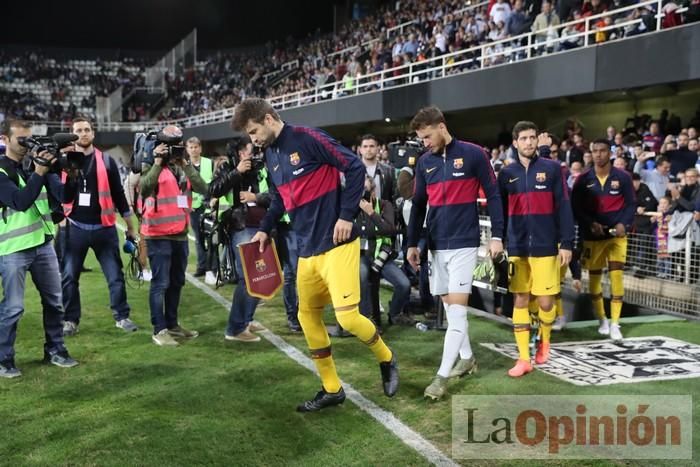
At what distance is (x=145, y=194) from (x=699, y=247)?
610cm

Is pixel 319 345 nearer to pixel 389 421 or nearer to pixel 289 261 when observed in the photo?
pixel 389 421

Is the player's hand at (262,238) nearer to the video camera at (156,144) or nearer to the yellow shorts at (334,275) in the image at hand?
the yellow shorts at (334,275)

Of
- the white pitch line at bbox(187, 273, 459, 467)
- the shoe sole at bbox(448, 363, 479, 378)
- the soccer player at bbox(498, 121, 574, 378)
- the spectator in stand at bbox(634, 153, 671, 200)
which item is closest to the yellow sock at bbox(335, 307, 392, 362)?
the white pitch line at bbox(187, 273, 459, 467)

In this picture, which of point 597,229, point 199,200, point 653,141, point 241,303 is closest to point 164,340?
point 241,303

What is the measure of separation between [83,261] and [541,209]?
4.31 meters

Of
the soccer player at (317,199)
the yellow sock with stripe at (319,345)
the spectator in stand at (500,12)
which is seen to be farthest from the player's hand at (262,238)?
the spectator in stand at (500,12)

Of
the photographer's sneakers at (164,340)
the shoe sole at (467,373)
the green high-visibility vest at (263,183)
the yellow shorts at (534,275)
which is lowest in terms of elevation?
the shoe sole at (467,373)

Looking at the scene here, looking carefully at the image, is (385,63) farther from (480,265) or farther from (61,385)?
(61,385)

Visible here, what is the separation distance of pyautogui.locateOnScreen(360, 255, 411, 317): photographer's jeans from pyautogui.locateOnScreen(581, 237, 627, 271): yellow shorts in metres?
1.86

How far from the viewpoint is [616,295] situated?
6406mm

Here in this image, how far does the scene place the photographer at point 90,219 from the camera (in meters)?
6.09

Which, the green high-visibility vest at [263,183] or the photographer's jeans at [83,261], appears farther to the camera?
the green high-visibility vest at [263,183]

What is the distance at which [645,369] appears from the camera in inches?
201

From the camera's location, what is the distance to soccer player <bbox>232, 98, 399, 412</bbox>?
4004mm
